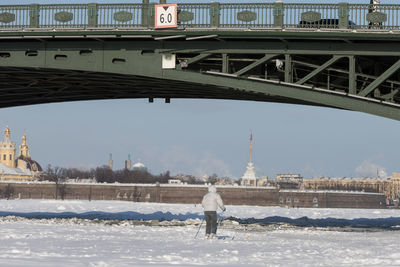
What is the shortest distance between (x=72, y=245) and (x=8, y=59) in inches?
548

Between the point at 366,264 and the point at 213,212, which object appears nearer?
the point at 366,264

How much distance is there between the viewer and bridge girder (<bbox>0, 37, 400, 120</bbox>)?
2797cm

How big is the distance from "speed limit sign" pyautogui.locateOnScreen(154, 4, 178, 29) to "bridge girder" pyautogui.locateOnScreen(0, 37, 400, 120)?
737mm

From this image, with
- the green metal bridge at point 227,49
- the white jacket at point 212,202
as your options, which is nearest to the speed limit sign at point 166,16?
the green metal bridge at point 227,49

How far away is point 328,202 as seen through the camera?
176625mm

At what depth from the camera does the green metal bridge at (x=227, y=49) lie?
28.0 m

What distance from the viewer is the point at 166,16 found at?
2977cm

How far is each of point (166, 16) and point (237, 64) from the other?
409 cm

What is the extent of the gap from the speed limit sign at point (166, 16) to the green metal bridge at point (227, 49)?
194mm

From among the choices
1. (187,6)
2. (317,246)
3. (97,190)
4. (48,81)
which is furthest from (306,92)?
(97,190)

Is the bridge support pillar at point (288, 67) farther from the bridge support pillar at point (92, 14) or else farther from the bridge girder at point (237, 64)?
the bridge support pillar at point (92, 14)

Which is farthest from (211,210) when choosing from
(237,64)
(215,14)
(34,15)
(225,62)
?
(34,15)

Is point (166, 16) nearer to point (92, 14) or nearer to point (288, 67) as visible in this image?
point (92, 14)

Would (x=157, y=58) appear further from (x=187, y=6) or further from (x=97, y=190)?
(x=97, y=190)
